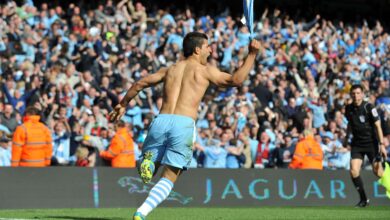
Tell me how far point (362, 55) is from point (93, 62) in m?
11.1

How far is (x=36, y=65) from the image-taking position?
773 inches

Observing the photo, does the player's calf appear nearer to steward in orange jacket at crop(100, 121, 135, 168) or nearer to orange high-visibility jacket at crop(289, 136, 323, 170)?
steward in orange jacket at crop(100, 121, 135, 168)

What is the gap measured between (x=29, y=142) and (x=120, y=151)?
213 centimetres

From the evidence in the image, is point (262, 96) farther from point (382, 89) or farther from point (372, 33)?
point (372, 33)

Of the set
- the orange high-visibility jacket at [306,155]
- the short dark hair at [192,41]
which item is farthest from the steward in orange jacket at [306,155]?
the short dark hair at [192,41]

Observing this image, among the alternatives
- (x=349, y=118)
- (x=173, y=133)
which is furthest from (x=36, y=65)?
(x=173, y=133)

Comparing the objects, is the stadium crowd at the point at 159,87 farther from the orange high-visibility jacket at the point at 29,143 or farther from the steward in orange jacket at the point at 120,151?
the orange high-visibility jacket at the point at 29,143

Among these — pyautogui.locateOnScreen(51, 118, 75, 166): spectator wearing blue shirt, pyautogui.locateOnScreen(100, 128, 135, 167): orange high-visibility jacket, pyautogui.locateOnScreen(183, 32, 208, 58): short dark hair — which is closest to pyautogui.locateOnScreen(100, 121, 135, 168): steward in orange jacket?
pyautogui.locateOnScreen(100, 128, 135, 167): orange high-visibility jacket

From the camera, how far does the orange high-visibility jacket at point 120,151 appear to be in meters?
16.9

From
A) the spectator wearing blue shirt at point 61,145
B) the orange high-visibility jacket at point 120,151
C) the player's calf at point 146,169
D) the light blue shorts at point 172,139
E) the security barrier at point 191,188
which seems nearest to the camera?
the player's calf at point 146,169

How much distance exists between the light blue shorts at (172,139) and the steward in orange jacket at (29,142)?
20.8ft

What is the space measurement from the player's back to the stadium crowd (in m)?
7.64

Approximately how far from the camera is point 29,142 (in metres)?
15.5

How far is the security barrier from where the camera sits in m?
15.0
